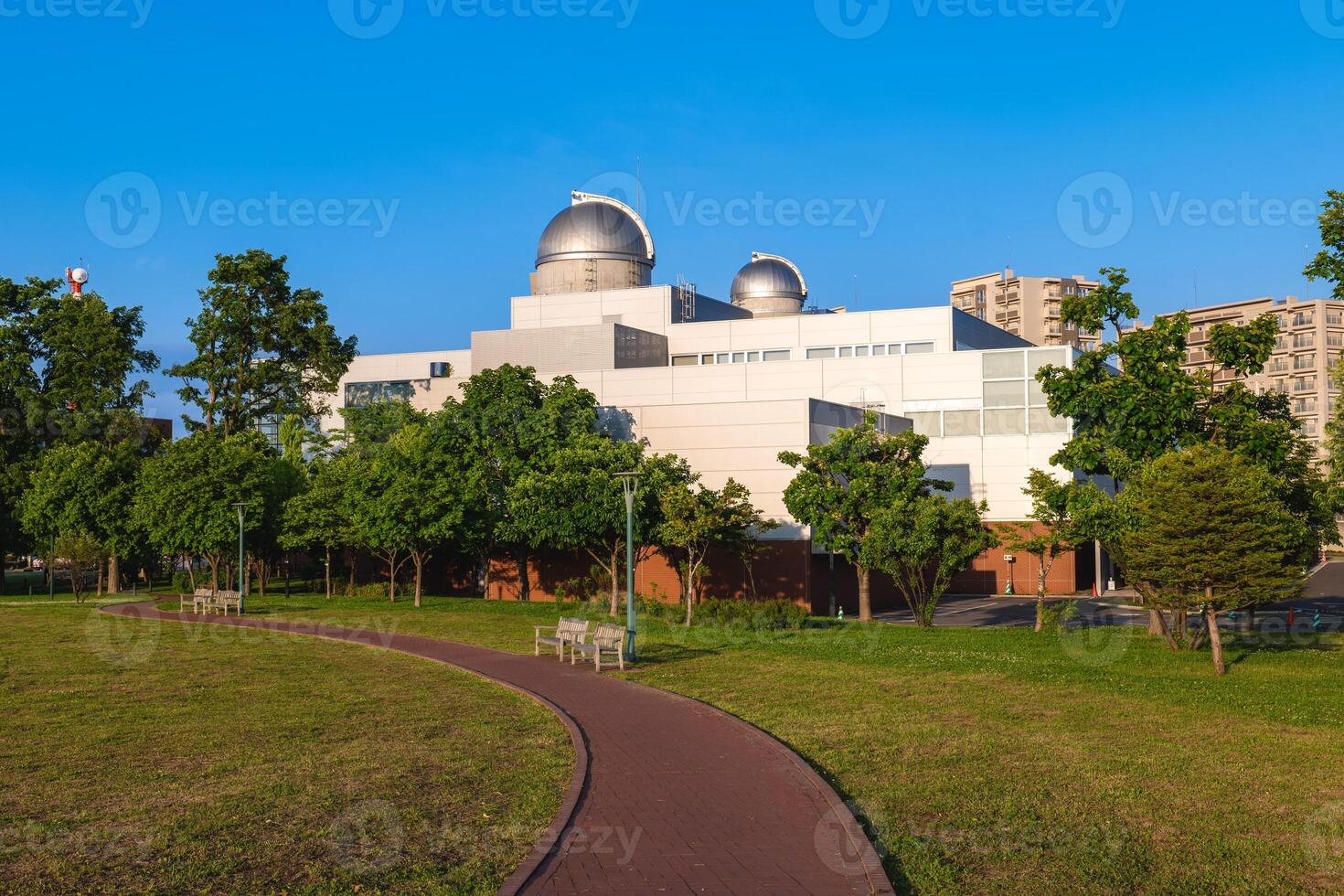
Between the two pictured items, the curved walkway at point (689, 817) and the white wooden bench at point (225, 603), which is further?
the white wooden bench at point (225, 603)

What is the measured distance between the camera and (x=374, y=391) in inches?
2640

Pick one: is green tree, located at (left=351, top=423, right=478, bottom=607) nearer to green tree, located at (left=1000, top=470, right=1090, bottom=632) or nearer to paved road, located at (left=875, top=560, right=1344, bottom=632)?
paved road, located at (left=875, top=560, right=1344, bottom=632)

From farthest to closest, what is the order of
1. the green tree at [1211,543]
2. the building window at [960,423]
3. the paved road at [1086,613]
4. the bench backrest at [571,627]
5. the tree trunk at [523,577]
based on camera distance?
the building window at [960,423]
the tree trunk at [523,577]
the paved road at [1086,613]
the bench backrest at [571,627]
the green tree at [1211,543]

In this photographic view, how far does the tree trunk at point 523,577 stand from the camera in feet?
161

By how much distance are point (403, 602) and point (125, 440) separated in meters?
22.0

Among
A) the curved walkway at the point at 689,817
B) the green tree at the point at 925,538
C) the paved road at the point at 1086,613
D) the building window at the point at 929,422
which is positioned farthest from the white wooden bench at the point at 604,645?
the building window at the point at 929,422

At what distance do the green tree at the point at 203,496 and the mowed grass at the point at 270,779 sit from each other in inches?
1029

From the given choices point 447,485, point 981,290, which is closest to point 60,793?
point 447,485

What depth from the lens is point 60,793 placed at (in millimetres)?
11711

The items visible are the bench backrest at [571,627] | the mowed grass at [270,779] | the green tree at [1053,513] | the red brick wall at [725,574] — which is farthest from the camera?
the red brick wall at [725,574]

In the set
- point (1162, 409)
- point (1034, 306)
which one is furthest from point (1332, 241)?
point (1034, 306)

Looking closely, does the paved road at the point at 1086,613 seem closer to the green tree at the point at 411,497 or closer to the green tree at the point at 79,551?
the green tree at the point at 411,497

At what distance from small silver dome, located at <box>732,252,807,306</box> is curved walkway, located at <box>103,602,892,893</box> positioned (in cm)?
6025

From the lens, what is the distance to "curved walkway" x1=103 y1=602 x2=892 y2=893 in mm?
8883
